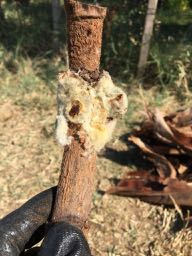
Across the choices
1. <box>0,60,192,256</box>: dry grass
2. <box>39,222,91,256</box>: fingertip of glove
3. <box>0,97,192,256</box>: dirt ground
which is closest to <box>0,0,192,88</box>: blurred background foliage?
<box>0,60,192,256</box>: dry grass

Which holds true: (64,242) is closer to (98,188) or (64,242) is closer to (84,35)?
(84,35)

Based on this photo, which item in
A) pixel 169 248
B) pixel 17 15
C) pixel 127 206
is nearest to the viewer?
pixel 169 248

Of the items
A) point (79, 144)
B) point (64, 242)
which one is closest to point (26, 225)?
point (64, 242)

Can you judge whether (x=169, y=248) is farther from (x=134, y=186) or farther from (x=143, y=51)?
(x=143, y=51)

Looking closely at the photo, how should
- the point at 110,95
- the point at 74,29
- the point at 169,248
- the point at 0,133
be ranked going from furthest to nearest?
the point at 0,133 → the point at 169,248 → the point at 110,95 → the point at 74,29

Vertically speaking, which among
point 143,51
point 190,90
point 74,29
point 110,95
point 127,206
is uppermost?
point 74,29

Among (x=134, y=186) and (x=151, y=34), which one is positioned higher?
(x=151, y=34)

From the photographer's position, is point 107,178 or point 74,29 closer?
point 74,29

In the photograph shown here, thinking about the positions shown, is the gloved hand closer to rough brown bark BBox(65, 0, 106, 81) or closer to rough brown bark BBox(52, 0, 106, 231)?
rough brown bark BBox(52, 0, 106, 231)

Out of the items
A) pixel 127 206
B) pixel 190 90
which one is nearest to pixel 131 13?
pixel 190 90
